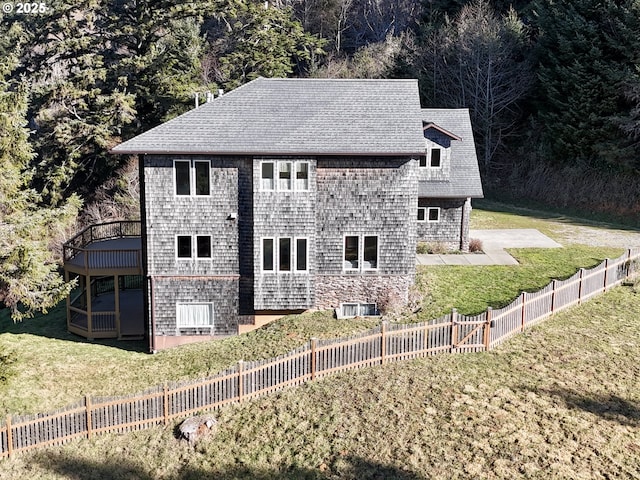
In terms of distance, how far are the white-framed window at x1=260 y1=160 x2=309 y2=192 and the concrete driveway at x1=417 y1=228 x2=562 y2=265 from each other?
8.78 m

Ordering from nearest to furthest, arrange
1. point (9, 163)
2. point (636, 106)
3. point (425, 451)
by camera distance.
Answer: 1. point (425, 451)
2. point (9, 163)
3. point (636, 106)

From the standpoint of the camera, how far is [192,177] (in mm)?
23344

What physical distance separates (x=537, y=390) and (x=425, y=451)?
4337mm

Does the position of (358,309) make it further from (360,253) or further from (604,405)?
(604,405)

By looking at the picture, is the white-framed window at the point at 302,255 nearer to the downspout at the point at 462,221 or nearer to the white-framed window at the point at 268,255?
the white-framed window at the point at 268,255

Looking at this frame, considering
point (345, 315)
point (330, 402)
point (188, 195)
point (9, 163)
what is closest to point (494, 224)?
point (345, 315)

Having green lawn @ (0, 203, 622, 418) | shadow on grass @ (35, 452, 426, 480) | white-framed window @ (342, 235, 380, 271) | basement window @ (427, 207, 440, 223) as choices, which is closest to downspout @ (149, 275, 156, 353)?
green lawn @ (0, 203, 622, 418)

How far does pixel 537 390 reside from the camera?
1720 centimetres

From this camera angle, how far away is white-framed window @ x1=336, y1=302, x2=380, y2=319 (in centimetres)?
2436

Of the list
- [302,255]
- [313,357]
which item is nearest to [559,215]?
[302,255]

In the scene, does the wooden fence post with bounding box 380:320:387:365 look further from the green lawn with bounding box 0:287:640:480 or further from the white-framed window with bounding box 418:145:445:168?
the white-framed window with bounding box 418:145:445:168

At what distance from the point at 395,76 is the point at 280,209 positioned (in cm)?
3928

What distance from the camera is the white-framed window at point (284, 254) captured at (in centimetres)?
2358

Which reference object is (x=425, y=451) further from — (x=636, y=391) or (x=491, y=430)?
(x=636, y=391)
